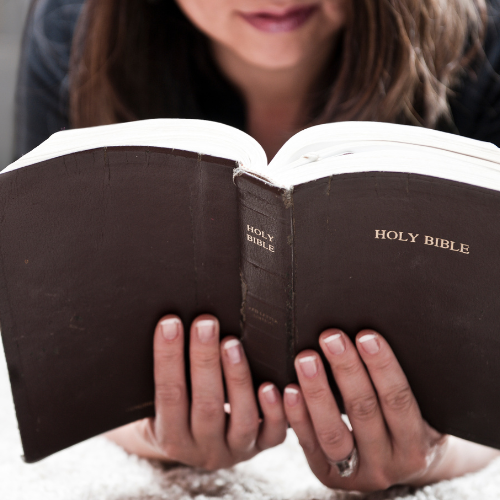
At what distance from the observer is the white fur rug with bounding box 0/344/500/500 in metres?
0.55

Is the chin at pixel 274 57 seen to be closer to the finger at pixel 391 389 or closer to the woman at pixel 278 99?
the woman at pixel 278 99

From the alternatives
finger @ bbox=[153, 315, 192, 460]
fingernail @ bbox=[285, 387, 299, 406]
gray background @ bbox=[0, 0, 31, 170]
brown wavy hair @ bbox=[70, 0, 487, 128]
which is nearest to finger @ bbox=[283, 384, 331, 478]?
fingernail @ bbox=[285, 387, 299, 406]

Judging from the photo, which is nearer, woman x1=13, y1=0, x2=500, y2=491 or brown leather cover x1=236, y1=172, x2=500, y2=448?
brown leather cover x1=236, y1=172, x2=500, y2=448

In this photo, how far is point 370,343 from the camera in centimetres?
46

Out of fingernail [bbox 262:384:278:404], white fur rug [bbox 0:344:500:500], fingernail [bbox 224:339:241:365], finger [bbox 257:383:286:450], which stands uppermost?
fingernail [bbox 224:339:241:365]

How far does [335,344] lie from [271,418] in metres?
0.12

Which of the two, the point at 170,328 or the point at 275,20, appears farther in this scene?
the point at 275,20

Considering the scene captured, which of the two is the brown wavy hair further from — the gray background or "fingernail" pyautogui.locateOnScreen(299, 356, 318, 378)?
the gray background

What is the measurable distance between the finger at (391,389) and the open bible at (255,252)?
0.05 ft

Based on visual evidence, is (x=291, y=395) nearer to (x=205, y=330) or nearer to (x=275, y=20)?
(x=205, y=330)

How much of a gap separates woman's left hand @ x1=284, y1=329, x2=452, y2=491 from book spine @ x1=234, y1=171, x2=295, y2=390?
0.03 metres

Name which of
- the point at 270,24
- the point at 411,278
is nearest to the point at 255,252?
the point at 411,278

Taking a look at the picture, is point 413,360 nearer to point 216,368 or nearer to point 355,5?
point 216,368

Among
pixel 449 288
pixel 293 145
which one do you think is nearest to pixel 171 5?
pixel 293 145
